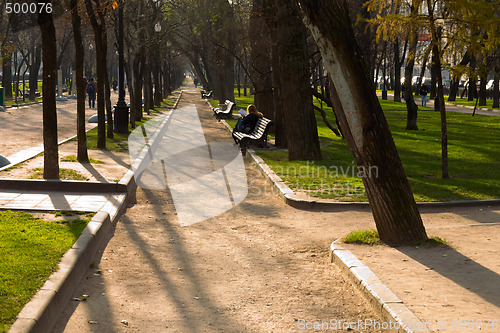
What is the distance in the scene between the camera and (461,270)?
21.2 ft

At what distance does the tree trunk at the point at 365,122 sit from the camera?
24.7 ft

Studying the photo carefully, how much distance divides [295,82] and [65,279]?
10193 millimetres

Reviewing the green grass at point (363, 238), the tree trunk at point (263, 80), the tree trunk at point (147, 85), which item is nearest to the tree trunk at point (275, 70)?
the tree trunk at point (263, 80)

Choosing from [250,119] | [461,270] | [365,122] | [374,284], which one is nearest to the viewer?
[374,284]

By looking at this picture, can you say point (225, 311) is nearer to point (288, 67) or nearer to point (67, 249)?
point (67, 249)

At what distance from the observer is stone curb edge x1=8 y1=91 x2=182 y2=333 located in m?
4.83

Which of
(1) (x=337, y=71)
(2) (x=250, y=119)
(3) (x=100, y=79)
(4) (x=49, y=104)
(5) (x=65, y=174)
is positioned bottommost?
(5) (x=65, y=174)

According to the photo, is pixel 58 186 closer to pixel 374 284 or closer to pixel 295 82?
pixel 295 82

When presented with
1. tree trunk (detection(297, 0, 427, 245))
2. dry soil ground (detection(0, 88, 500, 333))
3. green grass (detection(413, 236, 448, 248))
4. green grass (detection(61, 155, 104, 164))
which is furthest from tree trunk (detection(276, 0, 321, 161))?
green grass (detection(413, 236, 448, 248))

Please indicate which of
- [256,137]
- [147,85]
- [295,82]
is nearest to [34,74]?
[147,85]

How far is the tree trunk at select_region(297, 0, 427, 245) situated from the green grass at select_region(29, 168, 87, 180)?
5.67 metres

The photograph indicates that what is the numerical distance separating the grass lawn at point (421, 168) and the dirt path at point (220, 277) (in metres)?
1.80

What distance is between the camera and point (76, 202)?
9914 mm

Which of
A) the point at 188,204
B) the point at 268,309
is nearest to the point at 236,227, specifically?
the point at 188,204
